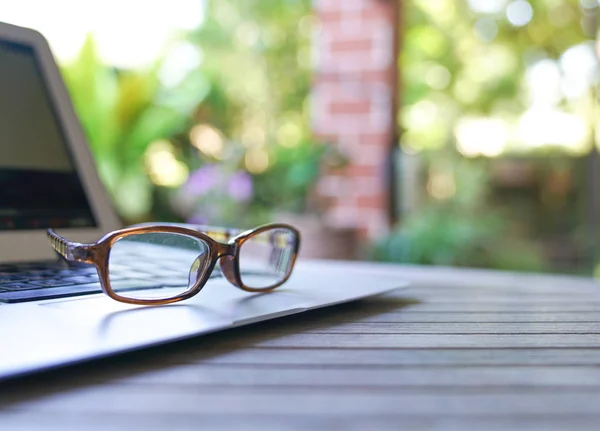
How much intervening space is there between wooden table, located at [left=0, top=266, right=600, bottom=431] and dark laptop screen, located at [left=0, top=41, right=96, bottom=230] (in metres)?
0.36

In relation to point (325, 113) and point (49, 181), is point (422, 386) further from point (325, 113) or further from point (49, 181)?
point (325, 113)

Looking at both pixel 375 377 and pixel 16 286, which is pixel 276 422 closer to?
pixel 375 377

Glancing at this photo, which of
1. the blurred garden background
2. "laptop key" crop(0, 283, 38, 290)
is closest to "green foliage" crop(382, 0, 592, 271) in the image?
the blurred garden background

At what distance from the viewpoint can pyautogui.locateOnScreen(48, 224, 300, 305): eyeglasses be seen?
1.48 ft

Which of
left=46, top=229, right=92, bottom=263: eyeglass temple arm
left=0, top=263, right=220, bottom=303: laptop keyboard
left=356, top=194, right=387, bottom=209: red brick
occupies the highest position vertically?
left=46, top=229, right=92, bottom=263: eyeglass temple arm

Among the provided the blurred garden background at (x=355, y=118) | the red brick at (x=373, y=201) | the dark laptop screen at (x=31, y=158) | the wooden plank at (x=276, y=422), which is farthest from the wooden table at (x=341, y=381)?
the red brick at (x=373, y=201)

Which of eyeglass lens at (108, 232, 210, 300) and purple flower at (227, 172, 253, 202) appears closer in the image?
eyeglass lens at (108, 232, 210, 300)

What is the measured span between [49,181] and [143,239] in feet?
0.93

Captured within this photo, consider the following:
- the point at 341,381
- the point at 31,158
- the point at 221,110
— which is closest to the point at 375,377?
the point at 341,381

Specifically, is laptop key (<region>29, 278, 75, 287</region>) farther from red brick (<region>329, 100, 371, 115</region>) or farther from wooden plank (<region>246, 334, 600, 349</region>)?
red brick (<region>329, 100, 371, 115</region>)

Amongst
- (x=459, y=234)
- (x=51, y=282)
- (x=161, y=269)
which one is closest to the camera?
(x=51, y=282)

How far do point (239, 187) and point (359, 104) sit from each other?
0.58 m

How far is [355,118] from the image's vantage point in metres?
2.51

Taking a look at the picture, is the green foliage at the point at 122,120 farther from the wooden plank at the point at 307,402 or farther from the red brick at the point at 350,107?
the wooden plank at the point at 307,402
